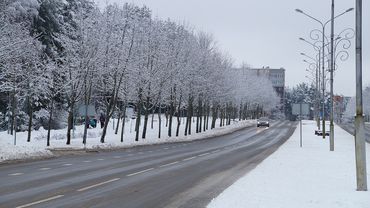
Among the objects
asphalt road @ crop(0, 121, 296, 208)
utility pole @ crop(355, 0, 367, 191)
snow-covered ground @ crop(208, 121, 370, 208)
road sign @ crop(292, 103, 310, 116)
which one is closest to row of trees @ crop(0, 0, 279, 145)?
asphalt road @ crop(0, 121, 296, 208)

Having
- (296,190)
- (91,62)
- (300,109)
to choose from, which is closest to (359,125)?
(296,190)

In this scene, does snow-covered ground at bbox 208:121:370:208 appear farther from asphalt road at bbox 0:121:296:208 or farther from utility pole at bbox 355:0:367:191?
asphalt road at bbox 0:121:296:208

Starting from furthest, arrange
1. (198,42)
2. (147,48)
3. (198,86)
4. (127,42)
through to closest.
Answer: (198,42) < (198,86) < (147,48) < (127,42)

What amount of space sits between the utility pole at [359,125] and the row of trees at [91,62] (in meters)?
18.1

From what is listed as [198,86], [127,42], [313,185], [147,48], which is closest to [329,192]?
[313,185]

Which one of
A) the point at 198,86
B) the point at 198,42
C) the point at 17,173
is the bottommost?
the point at 17,173

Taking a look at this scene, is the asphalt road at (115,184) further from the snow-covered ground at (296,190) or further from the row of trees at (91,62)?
the row of trees at (91,62)

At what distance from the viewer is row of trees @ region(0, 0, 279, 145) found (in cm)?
3525

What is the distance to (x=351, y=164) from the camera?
795 inches

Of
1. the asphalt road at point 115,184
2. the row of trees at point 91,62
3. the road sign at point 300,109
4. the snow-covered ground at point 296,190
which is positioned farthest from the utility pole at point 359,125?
the road sign at point 300,109

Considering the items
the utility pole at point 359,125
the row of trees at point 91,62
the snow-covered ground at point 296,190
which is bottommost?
the snow-covered ground at point 296,190

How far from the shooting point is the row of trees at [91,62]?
35.2m

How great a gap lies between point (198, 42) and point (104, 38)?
22655mm

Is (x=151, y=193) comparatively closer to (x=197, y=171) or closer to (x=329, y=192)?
(x=329, y=192)
